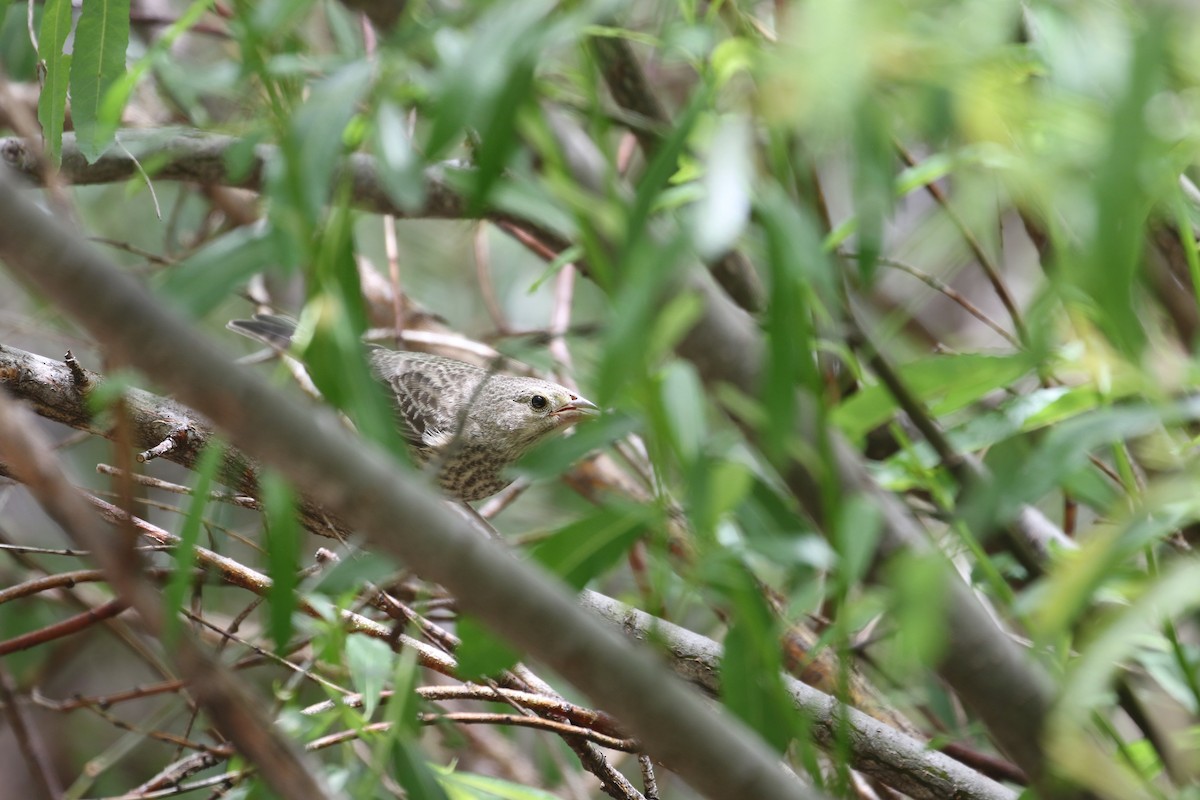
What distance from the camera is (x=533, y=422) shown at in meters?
3.72

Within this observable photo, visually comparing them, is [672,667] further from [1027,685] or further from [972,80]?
[972,80]

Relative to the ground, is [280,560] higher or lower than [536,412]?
higher

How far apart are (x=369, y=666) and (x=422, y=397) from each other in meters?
2.15

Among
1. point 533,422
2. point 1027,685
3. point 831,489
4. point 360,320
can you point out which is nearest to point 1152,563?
point 1027,685

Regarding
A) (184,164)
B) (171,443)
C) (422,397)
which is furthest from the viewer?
(422,397)

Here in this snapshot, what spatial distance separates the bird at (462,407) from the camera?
3584 mm

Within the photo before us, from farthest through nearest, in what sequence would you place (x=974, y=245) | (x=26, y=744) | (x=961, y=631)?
(x=26, y=744) → (x=974, y=245) → (x=961, y=631)

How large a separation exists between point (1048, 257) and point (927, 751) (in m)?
0.98

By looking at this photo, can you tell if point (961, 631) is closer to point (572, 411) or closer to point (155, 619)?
point (155, 619)

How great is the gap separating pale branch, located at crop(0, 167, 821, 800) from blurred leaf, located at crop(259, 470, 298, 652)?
0.22 metres

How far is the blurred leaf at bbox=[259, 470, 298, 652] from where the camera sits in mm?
1152

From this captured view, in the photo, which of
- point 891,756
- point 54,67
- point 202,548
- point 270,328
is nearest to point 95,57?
point 54,67

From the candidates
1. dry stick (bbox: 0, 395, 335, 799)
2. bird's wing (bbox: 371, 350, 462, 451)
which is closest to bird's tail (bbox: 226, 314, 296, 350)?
bird's wing (bbox: 371, 350, 462, 451)

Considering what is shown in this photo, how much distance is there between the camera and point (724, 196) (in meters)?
1.09
